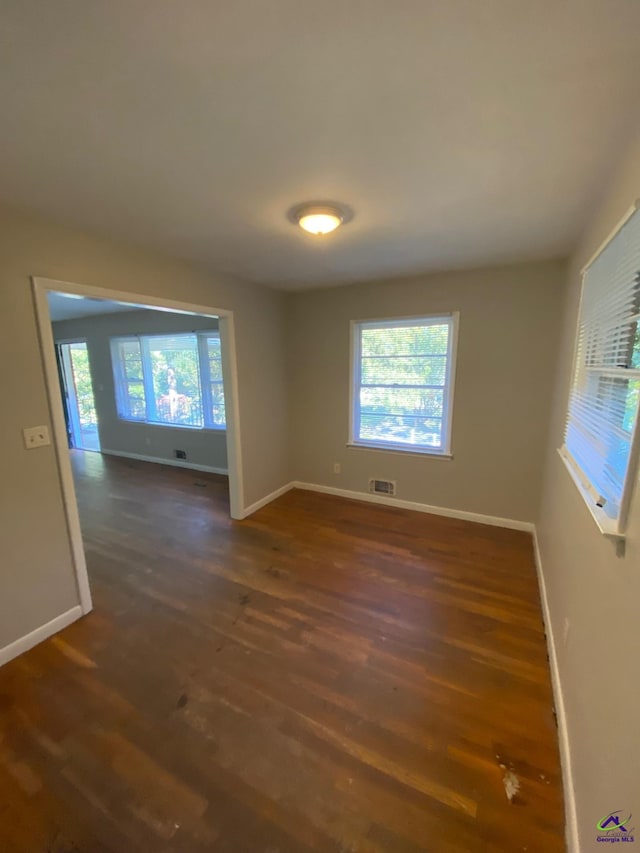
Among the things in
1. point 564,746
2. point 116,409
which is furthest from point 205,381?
point 564,746

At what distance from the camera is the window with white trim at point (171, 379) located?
193 inches

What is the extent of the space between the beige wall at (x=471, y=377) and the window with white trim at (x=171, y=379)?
1448 mm

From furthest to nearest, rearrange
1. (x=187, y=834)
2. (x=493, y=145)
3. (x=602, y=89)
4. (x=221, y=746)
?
1. (x=221, y=746)
2. (x=493, y=145)
3. (x=187, y=834)
4. (x=602, y=89)

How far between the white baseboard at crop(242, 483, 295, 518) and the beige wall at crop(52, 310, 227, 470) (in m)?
1.19

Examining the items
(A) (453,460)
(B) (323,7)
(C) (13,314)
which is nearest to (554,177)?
(B) (323,7)

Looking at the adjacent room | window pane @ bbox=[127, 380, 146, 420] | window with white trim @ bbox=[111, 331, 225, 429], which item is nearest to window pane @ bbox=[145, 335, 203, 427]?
window with white trim @ bbox=[111, 331, 225, 429]

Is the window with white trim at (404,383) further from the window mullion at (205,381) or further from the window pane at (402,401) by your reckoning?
the window mullion at (205,381)

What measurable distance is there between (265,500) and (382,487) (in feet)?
4.41

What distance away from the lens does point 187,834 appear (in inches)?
46.9

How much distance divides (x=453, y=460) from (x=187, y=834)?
3108 millimetres

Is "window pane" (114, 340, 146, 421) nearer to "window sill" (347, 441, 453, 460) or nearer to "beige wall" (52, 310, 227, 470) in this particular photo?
"beige wall" (52, 310, 227, 470)

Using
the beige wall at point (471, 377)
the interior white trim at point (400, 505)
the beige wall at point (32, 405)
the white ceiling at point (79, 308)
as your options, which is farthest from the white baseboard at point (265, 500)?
the white ceiling at point (79, 308)

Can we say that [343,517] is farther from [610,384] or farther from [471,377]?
[610,384]

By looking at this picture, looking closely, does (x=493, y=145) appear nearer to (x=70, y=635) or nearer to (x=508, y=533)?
(x=508, y=533)
